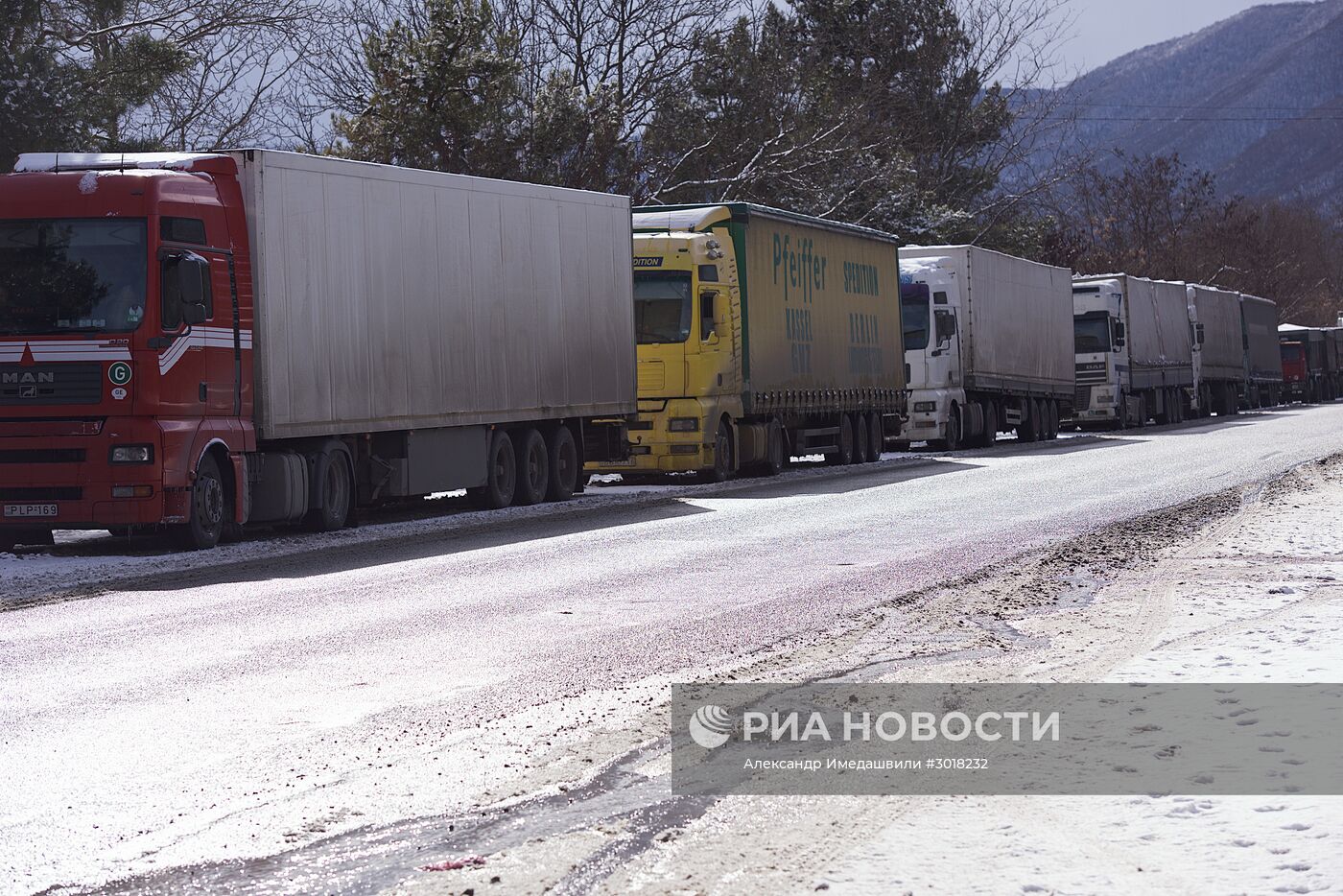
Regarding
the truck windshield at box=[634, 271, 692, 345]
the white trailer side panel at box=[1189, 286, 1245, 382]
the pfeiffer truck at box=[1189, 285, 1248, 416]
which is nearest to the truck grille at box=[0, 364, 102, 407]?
the truck windshield at box=[634, 271, 692, 345]

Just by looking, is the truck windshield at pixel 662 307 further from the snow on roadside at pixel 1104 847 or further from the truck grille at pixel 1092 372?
the truck grille at pixel 1092 372

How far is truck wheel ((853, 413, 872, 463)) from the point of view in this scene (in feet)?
107

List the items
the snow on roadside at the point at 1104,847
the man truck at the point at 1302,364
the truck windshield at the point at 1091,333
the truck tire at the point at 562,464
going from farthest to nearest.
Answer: the man truck at the point at 1302,364, the truck windshield at the point at 1091,333, the truck tire at the point at 562,464, the snow on roadside at the point at 1104,847

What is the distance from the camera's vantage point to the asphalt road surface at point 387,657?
20.7ft

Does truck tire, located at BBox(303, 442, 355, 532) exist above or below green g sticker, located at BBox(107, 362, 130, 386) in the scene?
below

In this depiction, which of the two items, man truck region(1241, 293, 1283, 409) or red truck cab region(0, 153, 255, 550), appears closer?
red truck cab region(0, 153, 255, 550)

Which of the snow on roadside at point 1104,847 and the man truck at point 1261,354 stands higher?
the man truck at point 1261,354

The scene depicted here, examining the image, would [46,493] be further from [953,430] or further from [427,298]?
[953,430]

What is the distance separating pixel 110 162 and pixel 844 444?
55.3 feet

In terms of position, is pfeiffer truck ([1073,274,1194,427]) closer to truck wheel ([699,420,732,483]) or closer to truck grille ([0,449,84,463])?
truck wheel ([699,420,732,483])

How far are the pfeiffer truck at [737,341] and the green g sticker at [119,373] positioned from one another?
404 inches

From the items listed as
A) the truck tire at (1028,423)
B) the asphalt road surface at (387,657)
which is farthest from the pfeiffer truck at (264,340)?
the truck tire at (1028,423)

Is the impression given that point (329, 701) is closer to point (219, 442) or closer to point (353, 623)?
point (353, 623)

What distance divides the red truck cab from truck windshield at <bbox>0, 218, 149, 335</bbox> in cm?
1
